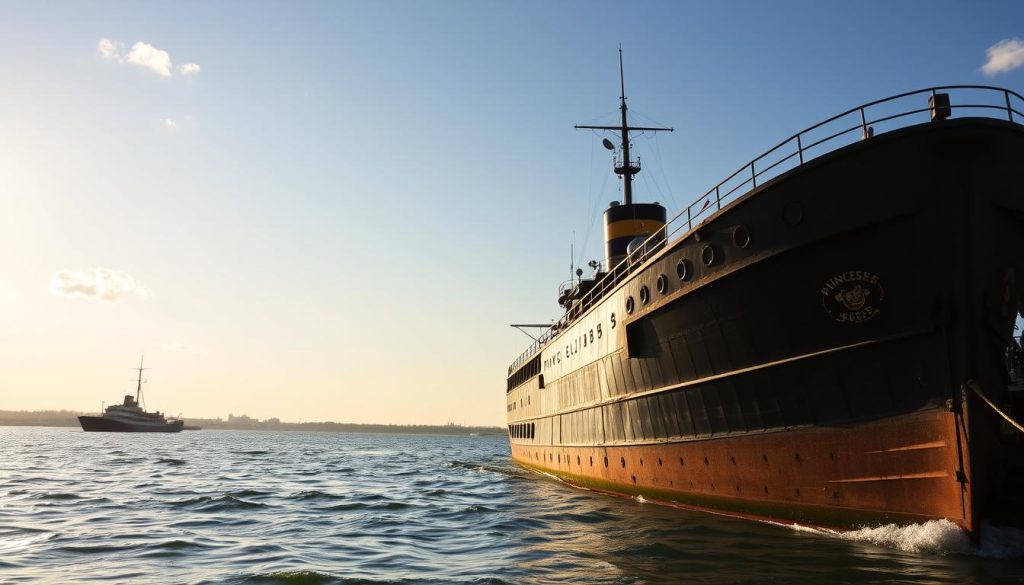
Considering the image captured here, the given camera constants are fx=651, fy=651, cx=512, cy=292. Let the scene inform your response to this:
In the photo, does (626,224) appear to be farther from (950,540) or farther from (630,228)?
(950,540)

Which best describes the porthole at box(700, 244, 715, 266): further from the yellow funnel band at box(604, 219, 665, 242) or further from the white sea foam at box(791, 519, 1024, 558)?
the yellow funnel band at box(604, 219, 665, 242)

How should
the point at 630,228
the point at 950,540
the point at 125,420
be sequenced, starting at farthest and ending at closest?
1. the point at 125,420
2. the point at 630,228
3. the point at 950,540

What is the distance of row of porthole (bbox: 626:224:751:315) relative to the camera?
11.5m

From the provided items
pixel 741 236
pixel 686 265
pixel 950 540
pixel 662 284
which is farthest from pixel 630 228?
pixel 950 540

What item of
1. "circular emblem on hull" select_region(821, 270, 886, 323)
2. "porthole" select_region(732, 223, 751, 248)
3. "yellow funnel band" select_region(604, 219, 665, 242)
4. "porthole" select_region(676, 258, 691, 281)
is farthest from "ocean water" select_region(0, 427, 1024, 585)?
"yellow funnel band" select_region(604, 219, 665, 242)

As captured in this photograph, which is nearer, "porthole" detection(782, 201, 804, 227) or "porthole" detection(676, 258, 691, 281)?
"porthole" detection(782, 201, 804, 227)

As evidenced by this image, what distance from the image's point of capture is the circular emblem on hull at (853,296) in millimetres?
10000

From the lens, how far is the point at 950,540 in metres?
9.09

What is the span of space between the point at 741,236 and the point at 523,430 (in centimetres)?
2519

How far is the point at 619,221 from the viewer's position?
2509 cm

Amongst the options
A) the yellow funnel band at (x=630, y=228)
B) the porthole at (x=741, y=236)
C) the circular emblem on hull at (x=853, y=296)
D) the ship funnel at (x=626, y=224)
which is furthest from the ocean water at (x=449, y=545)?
the yellow funnel band at (x=630, y=228)

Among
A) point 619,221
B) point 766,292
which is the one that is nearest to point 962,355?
point 766,292

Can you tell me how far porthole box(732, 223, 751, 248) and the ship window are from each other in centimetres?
203

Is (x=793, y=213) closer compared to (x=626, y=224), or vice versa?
(x=793, y=213)
